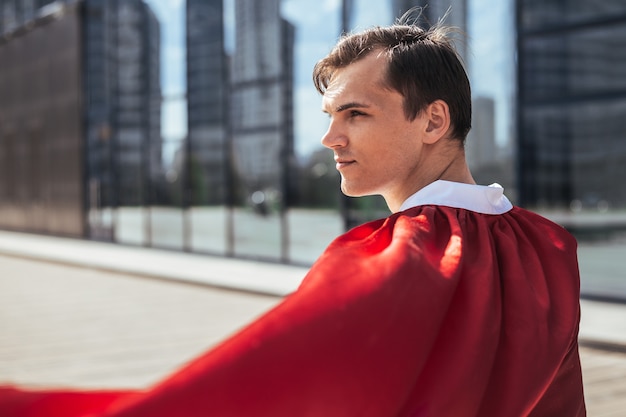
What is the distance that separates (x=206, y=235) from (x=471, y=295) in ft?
56.4

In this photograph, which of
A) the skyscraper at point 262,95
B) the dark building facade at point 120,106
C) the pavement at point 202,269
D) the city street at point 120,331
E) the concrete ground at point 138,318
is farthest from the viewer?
the dark building facade at point 120,106

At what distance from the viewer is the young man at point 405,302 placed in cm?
94

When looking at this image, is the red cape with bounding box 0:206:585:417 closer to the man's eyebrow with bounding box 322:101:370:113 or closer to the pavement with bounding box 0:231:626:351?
the man's eyebrow with bounding box 322:101:370:113

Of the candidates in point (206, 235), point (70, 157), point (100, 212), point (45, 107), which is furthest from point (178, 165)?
point (45, 107)

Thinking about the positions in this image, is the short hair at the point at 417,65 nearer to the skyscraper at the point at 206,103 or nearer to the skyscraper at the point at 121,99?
the skyscraper at the point at 206,103

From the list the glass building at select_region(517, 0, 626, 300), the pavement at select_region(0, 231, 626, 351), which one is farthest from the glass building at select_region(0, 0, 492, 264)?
the glass building at select_region(517, 0, 626, 300)

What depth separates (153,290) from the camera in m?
11.8

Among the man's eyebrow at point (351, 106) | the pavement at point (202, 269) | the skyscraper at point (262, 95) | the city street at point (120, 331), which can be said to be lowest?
the pavement at point (202, 269)

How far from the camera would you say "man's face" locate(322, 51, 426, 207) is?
129cm

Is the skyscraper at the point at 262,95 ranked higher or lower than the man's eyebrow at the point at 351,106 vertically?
higher

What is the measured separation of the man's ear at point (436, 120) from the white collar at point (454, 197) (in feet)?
0.27

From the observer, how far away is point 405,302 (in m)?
1.02

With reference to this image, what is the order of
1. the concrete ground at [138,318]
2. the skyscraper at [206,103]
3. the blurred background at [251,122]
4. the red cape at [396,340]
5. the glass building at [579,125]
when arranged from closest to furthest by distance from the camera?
1. the red cape at [396,340]
2. the concrete ground at [138,318]
3. the glass building at [579,125]
4. the blurred background at [251,122]
5. the skyscraper at [206,103]

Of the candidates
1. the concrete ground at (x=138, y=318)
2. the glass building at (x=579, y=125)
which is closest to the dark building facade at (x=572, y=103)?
the glass building at (x=579, y=125)
